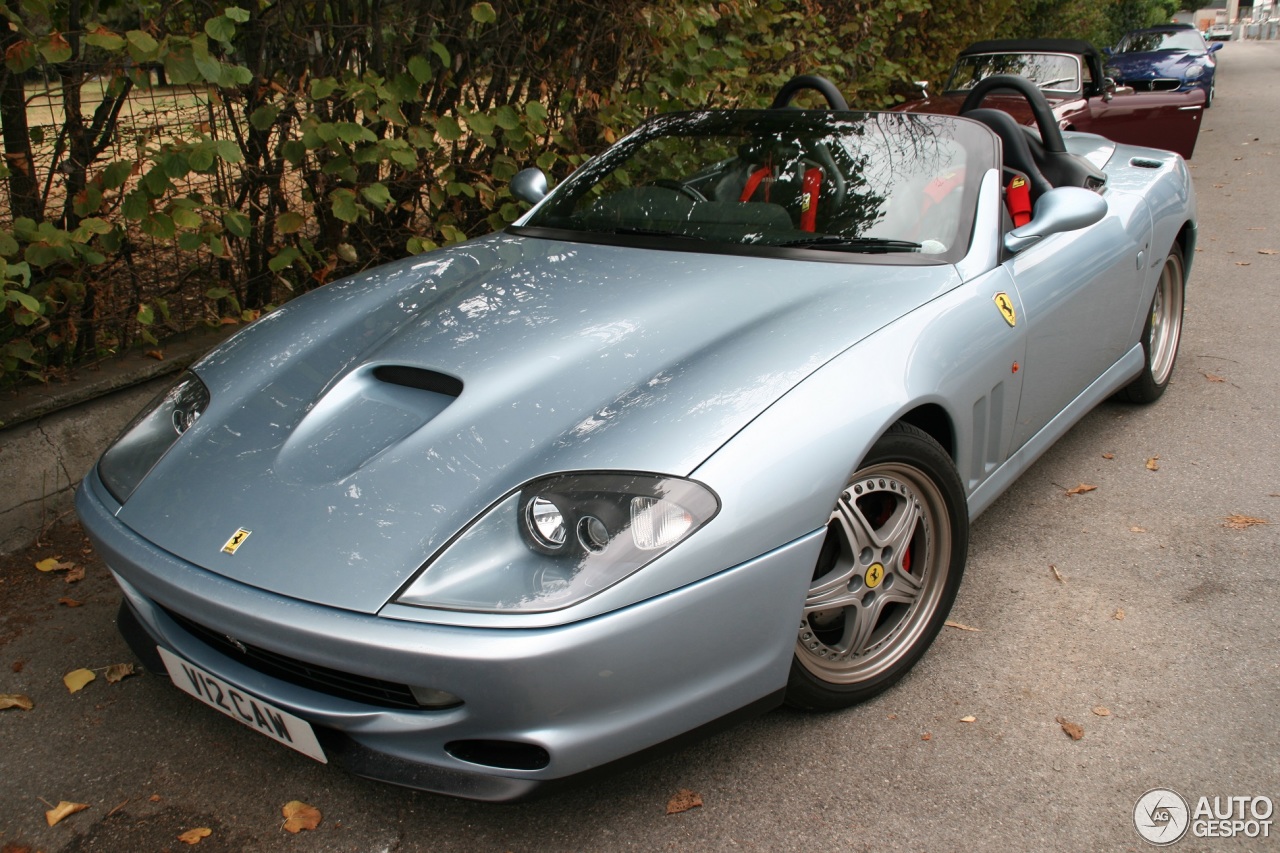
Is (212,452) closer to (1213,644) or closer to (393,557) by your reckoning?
(393,557)

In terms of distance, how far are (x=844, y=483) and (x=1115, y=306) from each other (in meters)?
1.90

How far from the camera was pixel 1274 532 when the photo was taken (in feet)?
10.8

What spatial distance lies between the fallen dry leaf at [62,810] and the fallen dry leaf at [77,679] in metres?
0.48

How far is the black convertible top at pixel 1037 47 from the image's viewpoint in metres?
8.73

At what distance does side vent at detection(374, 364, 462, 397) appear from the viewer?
92.0 inches

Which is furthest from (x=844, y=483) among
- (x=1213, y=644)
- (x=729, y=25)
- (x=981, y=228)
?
(x=729, y=25)

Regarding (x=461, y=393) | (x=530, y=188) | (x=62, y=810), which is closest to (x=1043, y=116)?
(x=530, y=188)

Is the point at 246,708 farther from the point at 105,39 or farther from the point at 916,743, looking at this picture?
the point at 105,39

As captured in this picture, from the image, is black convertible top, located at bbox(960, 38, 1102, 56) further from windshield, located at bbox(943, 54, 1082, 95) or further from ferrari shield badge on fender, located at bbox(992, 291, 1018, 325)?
ferrari shield badge on fender, located at bbox(992, 291, 1018, 325)

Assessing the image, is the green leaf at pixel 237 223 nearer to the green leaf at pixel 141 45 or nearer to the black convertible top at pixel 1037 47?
the green leaf at pixel 141 45

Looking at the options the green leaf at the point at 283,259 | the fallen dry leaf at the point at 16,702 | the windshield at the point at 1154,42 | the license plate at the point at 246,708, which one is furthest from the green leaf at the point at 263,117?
the windshield at the point at 1154,42

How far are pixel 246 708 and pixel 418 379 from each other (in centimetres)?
78

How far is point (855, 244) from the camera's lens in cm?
286

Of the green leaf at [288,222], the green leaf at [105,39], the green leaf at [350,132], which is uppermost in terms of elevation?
the green leaf at [105,39]
